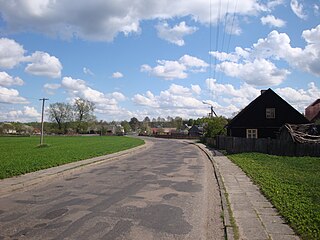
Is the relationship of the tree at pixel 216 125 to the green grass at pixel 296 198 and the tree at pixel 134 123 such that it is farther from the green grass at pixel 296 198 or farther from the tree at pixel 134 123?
the tree at pixel 134 123

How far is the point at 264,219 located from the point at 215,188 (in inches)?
184

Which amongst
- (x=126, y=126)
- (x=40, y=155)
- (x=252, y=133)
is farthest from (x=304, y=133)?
(x=126, y=126)

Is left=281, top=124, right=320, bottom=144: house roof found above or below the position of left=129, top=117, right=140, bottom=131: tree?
below

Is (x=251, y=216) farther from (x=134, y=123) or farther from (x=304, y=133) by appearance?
(x=134, y=123)

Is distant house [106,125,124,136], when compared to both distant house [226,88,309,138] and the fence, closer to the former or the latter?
distant house [226,88,309,138]

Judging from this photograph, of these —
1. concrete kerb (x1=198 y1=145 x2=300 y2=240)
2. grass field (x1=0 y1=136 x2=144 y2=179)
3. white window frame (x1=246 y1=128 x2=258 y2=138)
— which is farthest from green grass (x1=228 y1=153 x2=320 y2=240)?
white window frame (x1=246 y1=128 x2=258 y2=138)

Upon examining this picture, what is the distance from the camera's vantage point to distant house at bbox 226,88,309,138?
4038 cm

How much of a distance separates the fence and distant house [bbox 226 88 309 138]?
8493 millimetres

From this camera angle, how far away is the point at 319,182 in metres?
11.2

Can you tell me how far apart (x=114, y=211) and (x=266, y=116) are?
3611cm

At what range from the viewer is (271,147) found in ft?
86.2

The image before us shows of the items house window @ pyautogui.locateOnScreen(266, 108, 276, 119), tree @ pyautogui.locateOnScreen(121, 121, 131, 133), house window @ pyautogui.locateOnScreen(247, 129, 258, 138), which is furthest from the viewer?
tree @ pyautogui.locateOnScreen(121, 121, 131, 133)

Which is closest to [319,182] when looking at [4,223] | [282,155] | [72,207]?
[72,207]

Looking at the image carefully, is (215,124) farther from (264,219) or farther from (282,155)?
(264,219)
